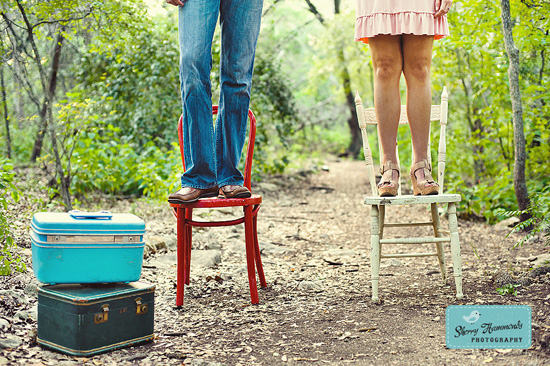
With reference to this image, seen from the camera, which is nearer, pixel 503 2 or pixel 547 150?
pixel 503 2

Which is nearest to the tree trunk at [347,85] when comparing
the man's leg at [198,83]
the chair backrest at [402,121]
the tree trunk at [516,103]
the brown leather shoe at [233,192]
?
the tree trunk at [516,103]

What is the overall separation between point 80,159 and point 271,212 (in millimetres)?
2179

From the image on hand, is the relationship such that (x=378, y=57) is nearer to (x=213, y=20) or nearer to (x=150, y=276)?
(x=213, y=20)

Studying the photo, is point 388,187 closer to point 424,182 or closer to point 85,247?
point 424,182

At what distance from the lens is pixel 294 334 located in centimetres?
222

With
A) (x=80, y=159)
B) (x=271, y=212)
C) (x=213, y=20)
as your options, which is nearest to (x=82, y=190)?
(x=80, y=159)

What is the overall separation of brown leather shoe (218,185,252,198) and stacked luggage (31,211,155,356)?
1.91 feet

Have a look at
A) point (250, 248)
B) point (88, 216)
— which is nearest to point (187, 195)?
point (250, 248)

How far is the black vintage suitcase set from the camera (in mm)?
1892

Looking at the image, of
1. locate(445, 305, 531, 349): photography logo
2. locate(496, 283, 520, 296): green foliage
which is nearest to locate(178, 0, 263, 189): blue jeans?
locate(445, 305, 531, 349): photography logo

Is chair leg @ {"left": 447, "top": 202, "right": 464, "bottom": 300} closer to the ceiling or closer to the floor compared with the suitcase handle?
closer to the floor

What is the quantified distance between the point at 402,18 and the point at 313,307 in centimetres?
151

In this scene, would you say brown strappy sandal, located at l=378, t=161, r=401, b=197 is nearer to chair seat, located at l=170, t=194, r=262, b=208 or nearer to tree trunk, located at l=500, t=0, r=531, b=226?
chair seat, located at l=170, t=194, r=262, b=208

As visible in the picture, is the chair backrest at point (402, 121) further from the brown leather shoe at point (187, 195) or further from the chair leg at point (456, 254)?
the brown leather shoe at point (187, 195)
